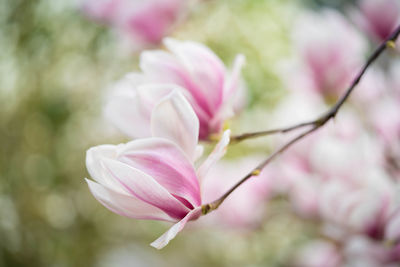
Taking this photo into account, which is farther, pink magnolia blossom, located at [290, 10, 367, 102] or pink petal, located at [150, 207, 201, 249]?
pink magnolia blossom, located at [290, 10, 367, 102]

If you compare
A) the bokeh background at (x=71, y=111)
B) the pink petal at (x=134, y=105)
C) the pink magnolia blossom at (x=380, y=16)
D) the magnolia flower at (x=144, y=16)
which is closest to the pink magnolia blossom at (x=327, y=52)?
the pink magnolia blossom at (x=380, y=16)

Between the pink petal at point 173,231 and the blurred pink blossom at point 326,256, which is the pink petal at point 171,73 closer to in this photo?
the pink petal at point 173,231

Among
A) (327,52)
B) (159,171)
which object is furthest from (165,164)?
(327,52)

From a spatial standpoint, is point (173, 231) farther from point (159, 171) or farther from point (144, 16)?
point (144, 16)

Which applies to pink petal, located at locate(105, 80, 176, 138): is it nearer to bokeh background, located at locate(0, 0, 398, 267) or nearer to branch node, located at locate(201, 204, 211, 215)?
branch node, located at locate(201, 204, 211, 215)

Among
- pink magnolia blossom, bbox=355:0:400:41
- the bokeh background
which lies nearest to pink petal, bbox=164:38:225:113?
pink magnolia blossom, bbox=355:0:400:41

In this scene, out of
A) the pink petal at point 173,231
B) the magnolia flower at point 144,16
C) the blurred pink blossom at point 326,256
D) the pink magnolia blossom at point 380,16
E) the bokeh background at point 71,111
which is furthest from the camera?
the bokeh background at point 71,111

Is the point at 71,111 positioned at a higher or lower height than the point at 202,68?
lower
